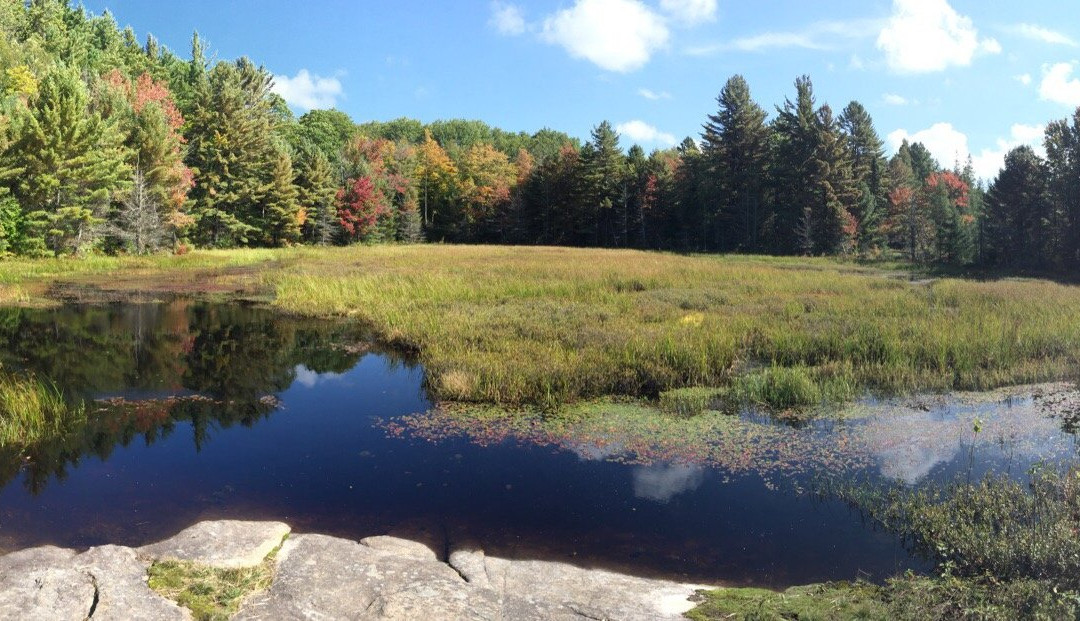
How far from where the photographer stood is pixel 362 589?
5.12 meters

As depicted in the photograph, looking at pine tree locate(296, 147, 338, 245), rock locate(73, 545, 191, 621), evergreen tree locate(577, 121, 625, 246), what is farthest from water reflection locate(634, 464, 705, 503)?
evergreen tree locate(577, 121, 625, 246)

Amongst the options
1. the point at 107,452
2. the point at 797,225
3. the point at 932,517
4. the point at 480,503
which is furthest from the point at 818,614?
the point at 797,225

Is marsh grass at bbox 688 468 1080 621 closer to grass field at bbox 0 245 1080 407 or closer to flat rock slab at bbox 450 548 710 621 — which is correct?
flat rock slab at bbox 450 548 710 621

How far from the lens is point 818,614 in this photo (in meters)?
4.60

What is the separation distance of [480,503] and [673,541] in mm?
2079

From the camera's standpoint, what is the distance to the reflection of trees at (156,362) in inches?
381

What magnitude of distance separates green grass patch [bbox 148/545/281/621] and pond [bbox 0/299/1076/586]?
4.81 ft

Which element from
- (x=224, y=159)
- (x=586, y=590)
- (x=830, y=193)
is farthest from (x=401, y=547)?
(x=830, y=193)

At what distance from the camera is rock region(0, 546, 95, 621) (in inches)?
176

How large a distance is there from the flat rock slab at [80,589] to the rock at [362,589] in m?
0.70

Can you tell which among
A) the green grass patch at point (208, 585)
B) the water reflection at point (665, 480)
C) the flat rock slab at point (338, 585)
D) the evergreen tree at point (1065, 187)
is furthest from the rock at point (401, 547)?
the evergreen tree at point (1065, 187)

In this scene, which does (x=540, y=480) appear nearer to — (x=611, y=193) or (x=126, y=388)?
(x=126, y=388)

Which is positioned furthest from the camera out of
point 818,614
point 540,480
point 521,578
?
point 540,480

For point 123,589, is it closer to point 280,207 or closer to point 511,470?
point 511,470
